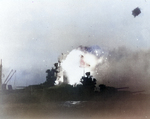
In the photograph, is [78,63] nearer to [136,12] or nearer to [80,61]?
[80,61]

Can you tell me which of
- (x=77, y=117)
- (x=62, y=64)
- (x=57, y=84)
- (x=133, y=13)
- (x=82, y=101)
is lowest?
(x=77, y=117)

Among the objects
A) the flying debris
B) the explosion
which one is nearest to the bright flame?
the explosion

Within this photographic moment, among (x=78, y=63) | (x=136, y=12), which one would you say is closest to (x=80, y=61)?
(x=78, y=63)

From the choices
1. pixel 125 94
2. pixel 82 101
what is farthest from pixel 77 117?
pixel 125 94

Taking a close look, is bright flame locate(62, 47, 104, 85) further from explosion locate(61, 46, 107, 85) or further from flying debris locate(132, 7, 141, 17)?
flying debris locate(132, 7, 141, 17)

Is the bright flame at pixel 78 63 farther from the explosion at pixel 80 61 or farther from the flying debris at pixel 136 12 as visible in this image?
the flying debris at pixel 136 12

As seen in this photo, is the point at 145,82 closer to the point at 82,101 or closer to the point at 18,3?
the point at 82,101

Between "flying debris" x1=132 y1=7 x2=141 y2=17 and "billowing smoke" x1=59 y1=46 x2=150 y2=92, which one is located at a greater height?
"flying debris" x1=132 y1=7 x2=141 y2=17
